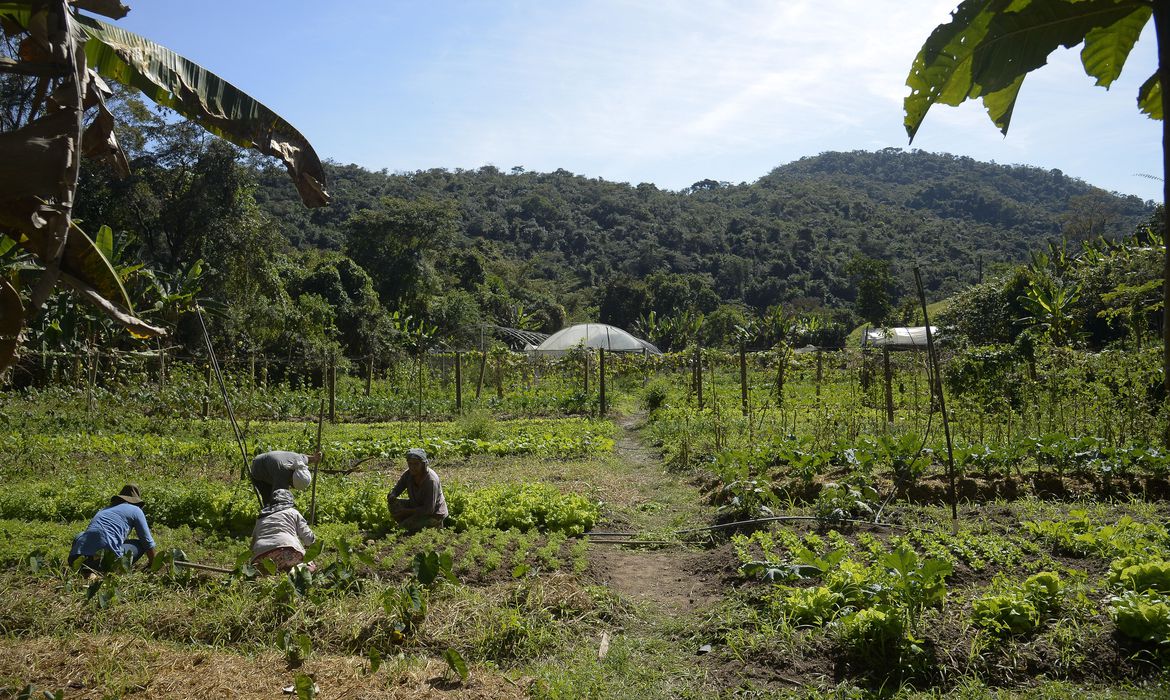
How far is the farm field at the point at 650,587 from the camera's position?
174 inches

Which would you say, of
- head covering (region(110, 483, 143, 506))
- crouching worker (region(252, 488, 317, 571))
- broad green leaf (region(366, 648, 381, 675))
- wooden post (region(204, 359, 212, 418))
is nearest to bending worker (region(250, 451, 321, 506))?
crouching worker (region(252, 488, 317, 571))

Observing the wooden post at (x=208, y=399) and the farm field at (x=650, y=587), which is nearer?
the farm field at (x=650, y=587)

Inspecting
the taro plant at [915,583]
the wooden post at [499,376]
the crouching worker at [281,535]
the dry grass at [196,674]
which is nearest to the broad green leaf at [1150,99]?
the taro plant at [915,583]

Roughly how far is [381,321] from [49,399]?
19.4 metres

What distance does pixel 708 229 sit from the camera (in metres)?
88.8

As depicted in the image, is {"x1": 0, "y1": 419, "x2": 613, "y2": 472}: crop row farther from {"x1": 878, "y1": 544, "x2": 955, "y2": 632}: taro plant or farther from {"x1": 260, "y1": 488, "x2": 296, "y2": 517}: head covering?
{"x1": 878, "y1": 544, "x2": 955, "y2": 632}: taro plant

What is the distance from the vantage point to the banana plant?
3.57m

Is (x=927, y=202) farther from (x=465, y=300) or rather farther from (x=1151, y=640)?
(x=1151, y=640)

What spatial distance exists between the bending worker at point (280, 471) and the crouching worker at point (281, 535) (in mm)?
241

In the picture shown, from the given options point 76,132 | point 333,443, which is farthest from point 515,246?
point 76,132

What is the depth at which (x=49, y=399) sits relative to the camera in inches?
607

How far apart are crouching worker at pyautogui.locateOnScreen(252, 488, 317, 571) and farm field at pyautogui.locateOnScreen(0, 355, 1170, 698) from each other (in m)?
0.42

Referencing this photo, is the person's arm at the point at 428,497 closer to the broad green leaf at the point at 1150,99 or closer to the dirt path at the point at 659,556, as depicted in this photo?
the dirt path at the point at 659,556

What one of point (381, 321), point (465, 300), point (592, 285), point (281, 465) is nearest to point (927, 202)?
point (592, 285)
